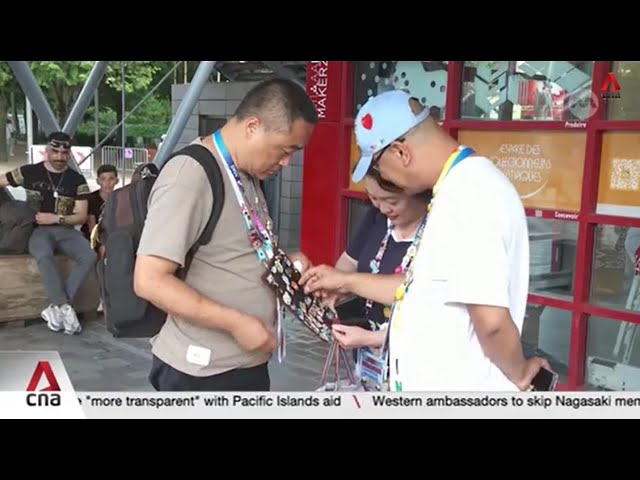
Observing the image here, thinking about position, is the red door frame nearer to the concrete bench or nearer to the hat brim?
the concrete bench

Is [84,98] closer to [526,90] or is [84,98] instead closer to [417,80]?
[417,80]

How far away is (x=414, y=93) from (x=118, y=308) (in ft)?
6.44

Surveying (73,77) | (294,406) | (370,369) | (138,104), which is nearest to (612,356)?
(370,369)

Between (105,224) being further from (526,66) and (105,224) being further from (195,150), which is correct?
(526,66)

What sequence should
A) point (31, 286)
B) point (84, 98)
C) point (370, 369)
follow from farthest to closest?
point (31, 286) < point (84, 98) < point (370, 369)

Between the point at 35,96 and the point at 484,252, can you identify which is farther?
the point at 35,96

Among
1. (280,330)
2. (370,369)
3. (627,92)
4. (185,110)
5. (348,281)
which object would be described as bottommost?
(370,369)

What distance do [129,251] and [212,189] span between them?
10.7 inches

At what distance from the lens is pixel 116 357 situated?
3.00 m

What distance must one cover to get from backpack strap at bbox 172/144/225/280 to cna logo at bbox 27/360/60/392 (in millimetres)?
799

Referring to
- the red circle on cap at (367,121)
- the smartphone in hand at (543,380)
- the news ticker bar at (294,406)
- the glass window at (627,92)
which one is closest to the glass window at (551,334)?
the news ticker bar at (294,406)

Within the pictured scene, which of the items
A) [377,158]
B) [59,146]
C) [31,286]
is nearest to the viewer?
[377,158]

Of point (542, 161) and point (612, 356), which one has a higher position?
point (542, 161)

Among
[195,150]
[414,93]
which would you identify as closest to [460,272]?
[195,150]
